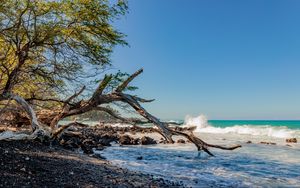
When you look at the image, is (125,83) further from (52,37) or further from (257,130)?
(257,130)

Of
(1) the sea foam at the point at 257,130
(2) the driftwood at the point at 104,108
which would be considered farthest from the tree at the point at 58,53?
(1) the sea foam at the point at 257,130

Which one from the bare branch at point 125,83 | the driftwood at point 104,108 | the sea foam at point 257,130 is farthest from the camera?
the sea foam at point 257,130

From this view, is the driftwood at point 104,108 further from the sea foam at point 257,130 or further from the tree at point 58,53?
the sea foam at point 257,130

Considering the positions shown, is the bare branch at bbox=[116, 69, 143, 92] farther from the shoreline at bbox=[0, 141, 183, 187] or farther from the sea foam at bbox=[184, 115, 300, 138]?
the sea foam at bbox=[184, 115, 300, 138]

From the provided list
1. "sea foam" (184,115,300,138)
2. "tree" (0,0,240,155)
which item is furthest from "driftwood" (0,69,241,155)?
"sea foam" (184,115,300,138)

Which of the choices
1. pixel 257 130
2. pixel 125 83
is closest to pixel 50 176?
pixel 125 83

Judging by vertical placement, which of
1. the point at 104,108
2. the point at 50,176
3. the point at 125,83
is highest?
the point at 125,83

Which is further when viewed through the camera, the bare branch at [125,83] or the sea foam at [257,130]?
the sea foam at [257,130]

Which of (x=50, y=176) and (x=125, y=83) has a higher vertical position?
(x=125, y=83)

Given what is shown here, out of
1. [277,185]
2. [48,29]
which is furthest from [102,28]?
[277,185]

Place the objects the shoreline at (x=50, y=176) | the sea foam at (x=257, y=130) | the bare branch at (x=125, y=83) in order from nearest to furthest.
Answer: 1. the shoreline at (x=50, y=176)
2. the bare branch at (x=125, y=83)
3. the sea foam at (x=257, y=130)

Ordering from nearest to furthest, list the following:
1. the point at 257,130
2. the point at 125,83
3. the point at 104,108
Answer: the point at 125,83 → the point at 104,108 → the point at 257,130

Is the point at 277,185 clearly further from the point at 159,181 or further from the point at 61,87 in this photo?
the point at 61,87

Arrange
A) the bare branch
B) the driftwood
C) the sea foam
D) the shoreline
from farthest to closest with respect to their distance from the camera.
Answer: the sea foam, the bare branch, the driftwood, the shoreline
